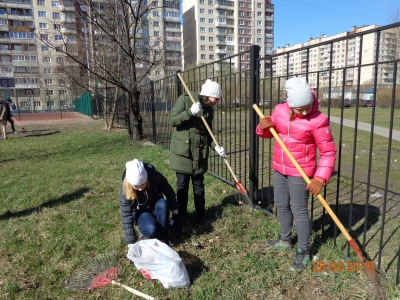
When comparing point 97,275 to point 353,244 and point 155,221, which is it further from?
point 353,244

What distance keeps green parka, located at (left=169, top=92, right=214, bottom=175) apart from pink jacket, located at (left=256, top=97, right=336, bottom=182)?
0.90m

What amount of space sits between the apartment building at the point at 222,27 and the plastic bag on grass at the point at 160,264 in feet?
197

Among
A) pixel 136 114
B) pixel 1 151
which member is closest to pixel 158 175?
pixel 136 114

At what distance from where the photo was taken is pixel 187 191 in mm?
3393

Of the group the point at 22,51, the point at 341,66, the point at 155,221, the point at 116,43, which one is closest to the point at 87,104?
the point at 116,43

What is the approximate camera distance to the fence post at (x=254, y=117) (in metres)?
3.49

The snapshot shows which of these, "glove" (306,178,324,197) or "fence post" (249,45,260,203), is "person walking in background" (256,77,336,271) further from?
"fence post" (249,45,260,203)

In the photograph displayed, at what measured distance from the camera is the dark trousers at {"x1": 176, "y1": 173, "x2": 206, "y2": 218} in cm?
333

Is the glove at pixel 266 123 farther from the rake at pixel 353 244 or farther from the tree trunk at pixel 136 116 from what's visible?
the tree trunk at pixel 136 116

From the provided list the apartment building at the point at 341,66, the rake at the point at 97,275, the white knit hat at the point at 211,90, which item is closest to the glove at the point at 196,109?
the white knit hat at the point at 211,90

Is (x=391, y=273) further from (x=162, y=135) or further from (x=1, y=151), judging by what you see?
(x=1, y=151)

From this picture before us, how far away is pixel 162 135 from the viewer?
8.43 metres

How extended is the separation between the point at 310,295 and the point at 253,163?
5.66 ft

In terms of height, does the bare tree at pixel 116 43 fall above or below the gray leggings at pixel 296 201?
above
